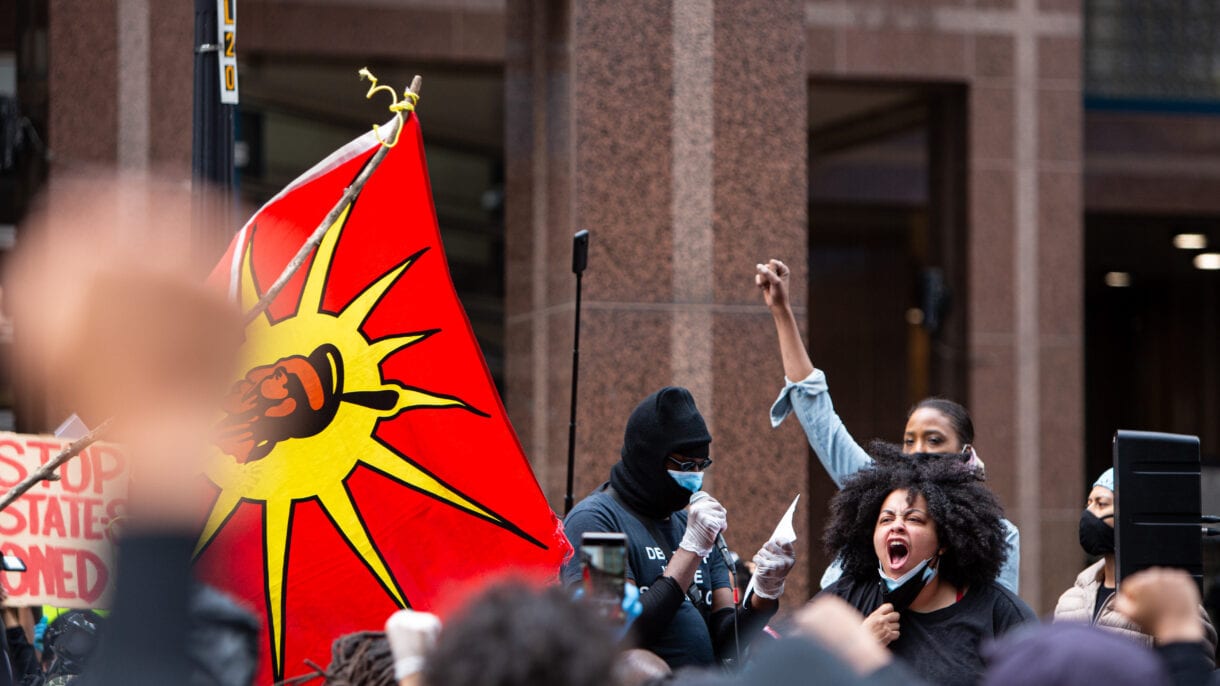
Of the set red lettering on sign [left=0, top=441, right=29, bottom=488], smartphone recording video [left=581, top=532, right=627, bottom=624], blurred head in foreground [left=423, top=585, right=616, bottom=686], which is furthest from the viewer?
red lettering on sign [left=0, top=441, right=29, bottom=488]

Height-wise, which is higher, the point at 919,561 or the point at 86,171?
the point at 86,171

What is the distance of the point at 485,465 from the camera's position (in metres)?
5.20

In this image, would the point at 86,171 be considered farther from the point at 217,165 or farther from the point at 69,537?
the point at 69,537

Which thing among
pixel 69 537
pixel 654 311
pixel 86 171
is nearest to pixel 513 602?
pixel 69 537

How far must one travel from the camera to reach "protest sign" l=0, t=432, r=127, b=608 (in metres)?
5.16

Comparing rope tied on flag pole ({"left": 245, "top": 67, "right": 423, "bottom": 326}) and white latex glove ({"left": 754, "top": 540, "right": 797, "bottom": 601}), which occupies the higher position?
rope tied on flag pole ({"left": 245, "top": 67, "right": 423, "bottom": 326})

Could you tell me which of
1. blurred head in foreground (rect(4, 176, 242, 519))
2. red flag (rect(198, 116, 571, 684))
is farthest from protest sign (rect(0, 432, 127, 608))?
blurred head in foreground (rect(4, 176, 242, 519))

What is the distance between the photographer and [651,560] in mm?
4922

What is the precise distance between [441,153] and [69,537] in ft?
28.4

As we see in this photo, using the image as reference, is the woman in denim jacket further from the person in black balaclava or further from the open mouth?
the open mouth

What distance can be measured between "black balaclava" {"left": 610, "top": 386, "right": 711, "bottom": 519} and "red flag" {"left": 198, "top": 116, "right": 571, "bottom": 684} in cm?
29

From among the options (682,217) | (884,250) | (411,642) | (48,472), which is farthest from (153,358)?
(884,250)

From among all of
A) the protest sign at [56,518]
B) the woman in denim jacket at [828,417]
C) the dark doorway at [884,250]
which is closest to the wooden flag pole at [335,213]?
the protest sign at [56,518]

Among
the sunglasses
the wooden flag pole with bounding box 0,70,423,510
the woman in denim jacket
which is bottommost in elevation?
the sunglasses
